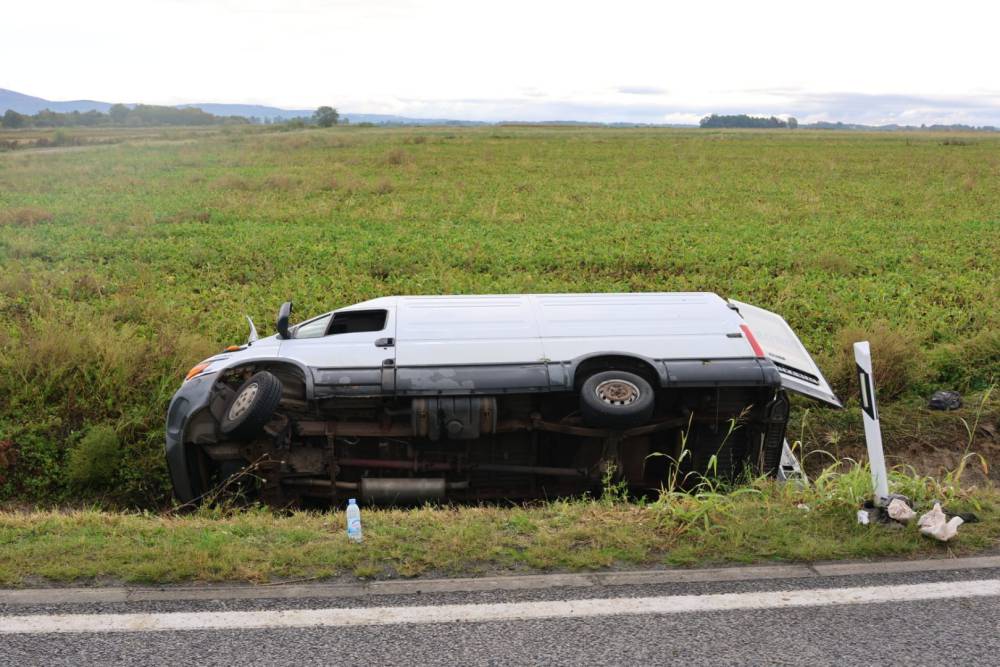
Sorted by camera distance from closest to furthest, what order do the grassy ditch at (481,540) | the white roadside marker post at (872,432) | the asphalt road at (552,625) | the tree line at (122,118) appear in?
the asphalt road at (552,625)
the grassy ditch at (481,540)
the white roadside marker post at (872,432)
the tree line at (122,118)

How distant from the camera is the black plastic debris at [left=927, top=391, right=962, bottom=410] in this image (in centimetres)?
832

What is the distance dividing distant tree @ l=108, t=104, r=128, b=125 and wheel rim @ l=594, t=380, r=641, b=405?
108 meters

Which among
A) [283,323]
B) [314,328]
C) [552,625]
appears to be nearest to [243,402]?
[283,323]

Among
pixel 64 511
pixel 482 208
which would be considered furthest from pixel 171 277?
pixel 482 208

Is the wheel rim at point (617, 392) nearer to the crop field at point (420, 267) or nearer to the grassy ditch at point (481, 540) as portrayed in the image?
the grassy ditch at point (481, 540)

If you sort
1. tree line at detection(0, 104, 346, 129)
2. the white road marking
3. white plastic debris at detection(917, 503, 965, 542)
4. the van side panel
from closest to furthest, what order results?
1. the white road marking
2. white plastic debris at detection(917, 503, 965, 542)
3. the van side panel
4. tree line at detection(0, 104, 346, 129)

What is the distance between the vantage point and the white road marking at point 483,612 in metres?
3.70

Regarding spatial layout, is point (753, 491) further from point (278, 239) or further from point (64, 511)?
point (278, 239)

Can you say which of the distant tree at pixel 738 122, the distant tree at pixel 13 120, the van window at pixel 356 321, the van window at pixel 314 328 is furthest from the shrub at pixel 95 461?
the distant tree at pixel 738 122

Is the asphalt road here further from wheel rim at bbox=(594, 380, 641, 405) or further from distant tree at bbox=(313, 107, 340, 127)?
distant tree at bbox=(313, 107, 340, 127)

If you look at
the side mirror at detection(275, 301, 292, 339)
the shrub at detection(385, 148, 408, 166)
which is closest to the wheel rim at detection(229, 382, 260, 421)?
the side mirror at detection(275, 301, 292, 339)

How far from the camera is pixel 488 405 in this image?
5.75 m

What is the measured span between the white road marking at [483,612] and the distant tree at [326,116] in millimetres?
109612

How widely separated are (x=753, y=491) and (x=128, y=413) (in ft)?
19.8
